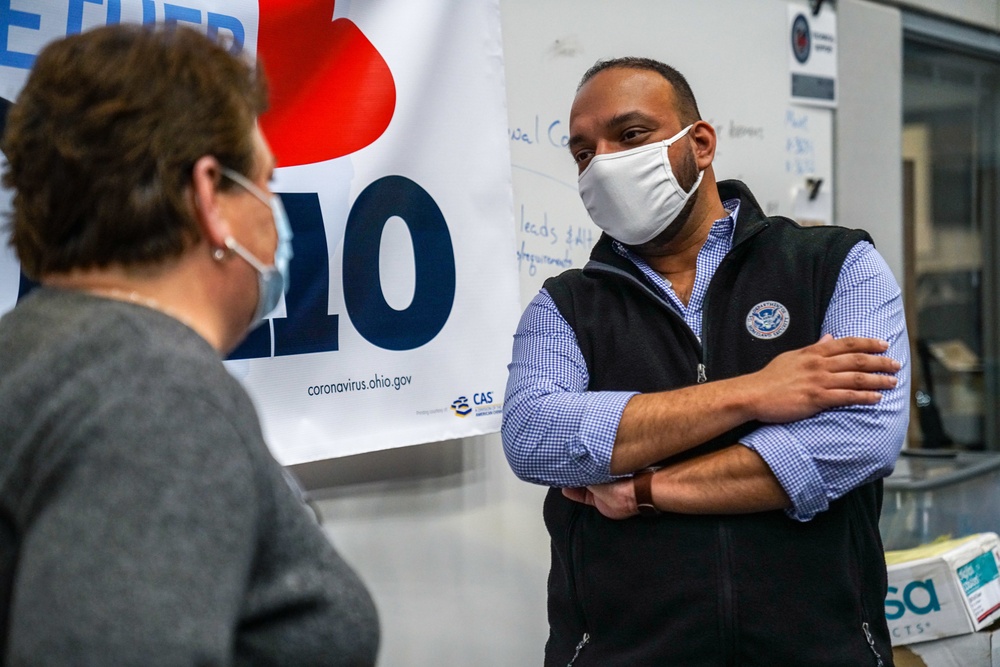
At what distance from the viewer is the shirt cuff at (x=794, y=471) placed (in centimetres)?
126

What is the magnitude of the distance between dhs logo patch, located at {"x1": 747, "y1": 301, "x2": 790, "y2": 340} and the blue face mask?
0.76 meters

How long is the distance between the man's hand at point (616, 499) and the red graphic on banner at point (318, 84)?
842 millimetres

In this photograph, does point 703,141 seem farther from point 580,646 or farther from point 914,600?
point 914,600

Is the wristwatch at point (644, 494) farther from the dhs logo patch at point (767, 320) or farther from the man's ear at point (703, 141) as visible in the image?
the man's ear at point (703, 141)

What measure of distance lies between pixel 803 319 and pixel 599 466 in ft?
1.23

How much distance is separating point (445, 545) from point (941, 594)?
3.48 feet

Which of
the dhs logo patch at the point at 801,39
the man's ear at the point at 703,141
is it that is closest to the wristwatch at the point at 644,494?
the man's ear at the point at 703,141

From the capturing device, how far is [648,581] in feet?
4.29

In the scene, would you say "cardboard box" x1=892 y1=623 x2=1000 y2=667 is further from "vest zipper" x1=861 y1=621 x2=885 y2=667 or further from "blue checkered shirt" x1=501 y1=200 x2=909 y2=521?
"blue checkered shirt" x1=501 y1=200 x2=909 y2=521

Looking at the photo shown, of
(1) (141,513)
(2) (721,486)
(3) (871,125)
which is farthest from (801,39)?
(1) (141,513)

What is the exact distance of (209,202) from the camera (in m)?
0.74

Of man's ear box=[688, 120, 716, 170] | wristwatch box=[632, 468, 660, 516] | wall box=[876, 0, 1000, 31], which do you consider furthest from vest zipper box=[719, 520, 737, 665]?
wall box=[876, 0, 1000, 31]

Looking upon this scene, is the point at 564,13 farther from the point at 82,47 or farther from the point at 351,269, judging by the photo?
the point at 82,47

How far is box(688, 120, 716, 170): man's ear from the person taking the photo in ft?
5.16
